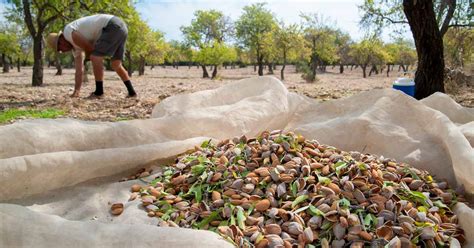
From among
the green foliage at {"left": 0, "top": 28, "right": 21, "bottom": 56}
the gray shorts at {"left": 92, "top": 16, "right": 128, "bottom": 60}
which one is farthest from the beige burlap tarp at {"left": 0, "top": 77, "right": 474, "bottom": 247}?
the green foliage at {"left": 0, "top": 28, "right": 21, "bottom": 56}

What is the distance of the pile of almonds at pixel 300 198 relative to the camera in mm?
1357

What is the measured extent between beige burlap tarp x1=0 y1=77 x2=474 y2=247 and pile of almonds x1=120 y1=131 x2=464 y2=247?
12 centimetres

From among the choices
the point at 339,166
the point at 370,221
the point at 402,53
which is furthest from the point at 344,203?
the point at 402,53

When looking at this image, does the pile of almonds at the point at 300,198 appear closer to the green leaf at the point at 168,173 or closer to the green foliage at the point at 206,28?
the green leaf at the point at 168,173

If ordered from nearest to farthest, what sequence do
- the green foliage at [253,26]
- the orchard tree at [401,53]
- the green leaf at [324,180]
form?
the green leaf at [324,180], the green foliage at [253,26], the orchard tree at [401,53]

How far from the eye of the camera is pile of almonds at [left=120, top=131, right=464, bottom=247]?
4.45ft

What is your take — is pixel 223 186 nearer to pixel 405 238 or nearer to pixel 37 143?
pixel 405 238

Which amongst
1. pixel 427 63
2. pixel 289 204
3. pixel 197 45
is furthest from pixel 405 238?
pixel 197 45

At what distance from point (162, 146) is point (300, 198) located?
868mm

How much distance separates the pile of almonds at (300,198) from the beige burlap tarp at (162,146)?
0.41 feet

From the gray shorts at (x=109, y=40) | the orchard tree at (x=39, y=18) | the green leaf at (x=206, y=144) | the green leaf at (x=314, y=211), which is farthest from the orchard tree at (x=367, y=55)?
the green leaf at (x=314, y=211)

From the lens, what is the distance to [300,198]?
1.51 metres

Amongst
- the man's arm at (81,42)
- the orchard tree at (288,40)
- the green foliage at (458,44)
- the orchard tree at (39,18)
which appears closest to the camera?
the man's arm at (81,42)

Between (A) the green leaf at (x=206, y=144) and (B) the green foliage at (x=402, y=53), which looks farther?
(B) the green foliage at (x=402, y=53)
